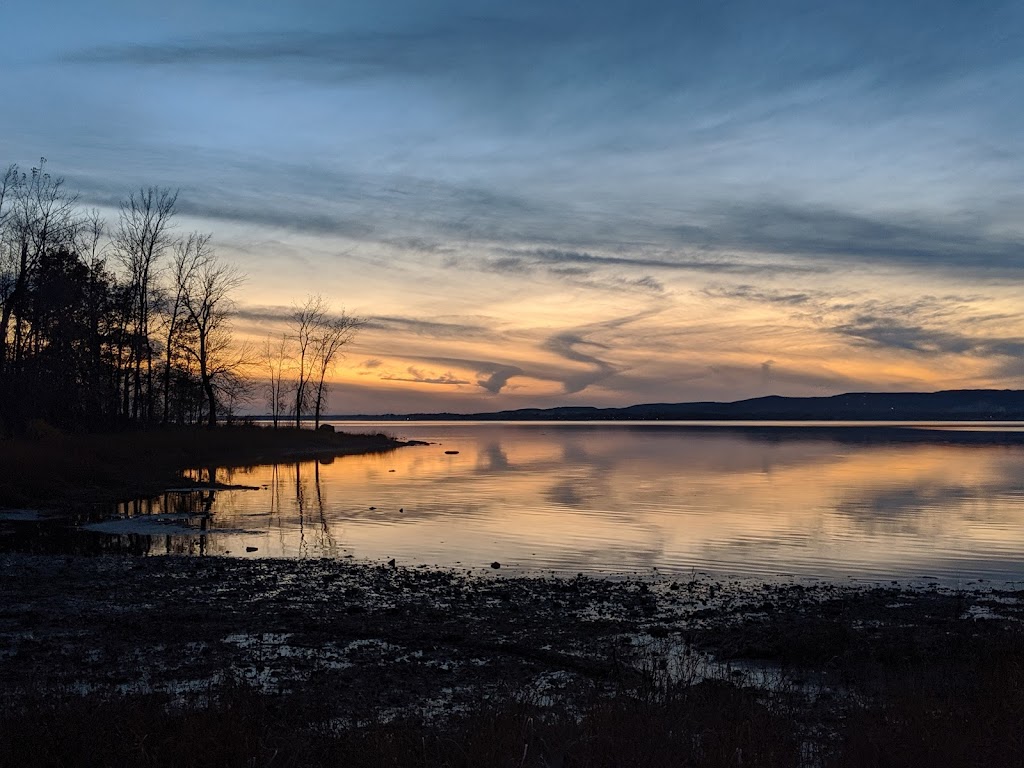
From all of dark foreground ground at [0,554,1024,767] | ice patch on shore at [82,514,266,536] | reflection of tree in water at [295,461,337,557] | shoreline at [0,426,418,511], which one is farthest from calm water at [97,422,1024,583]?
dark foreground ground at [0,554,1024,767]

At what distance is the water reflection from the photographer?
22.5m

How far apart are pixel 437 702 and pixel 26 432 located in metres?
40.3

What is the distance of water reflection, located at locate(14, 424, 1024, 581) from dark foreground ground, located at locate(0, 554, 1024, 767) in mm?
3744

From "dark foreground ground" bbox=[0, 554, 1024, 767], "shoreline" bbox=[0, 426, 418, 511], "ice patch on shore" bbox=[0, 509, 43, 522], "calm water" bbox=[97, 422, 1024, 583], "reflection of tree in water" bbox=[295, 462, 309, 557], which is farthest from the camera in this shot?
"shoreline" bbox=[0, 426, 418, 511]

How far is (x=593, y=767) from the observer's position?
696cm

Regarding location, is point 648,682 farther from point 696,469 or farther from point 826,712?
point 696,469

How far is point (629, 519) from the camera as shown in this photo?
30.8 m

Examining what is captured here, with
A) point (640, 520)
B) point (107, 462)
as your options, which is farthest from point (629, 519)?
point (107, 462)

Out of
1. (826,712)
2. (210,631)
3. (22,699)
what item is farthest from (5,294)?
(826,712)

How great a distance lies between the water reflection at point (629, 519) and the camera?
2250 cm

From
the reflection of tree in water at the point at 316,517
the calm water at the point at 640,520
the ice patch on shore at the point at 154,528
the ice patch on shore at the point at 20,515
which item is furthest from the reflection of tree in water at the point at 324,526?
the ice patch on shore at the point at 20,515

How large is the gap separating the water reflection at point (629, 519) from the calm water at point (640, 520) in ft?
0.28

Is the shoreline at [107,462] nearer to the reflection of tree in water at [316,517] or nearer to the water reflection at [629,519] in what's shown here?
the water reflection at [629,519]

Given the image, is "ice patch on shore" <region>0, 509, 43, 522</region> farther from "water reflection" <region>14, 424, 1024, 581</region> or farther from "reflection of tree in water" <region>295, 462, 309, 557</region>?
"reflection of tree in water" <region>295, 462, 309, 557</region>
